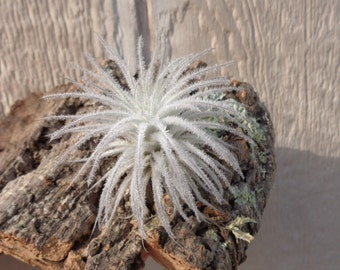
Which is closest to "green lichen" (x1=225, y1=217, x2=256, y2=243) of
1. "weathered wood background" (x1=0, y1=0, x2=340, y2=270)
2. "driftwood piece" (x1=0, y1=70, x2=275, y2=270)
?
"driftwood piece" (x1=0, y1=70, x2=275, y2=270)

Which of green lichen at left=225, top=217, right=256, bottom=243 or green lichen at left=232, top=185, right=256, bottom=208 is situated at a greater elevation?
green lichen at left=232, top=185, right=256, bottom=208

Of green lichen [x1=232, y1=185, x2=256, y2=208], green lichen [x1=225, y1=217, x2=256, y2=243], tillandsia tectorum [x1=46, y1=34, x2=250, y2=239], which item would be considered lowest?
green lichen [x1=225, y1=217, x2=256, y2=243]

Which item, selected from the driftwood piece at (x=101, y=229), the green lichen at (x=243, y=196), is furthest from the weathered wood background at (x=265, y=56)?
the green lichen at (x=243, y=196)

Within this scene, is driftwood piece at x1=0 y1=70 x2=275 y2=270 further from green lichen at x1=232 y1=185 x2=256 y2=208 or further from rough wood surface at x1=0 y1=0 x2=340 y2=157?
rough wood surface at x1=0 y1=0 x2=340 y2=157

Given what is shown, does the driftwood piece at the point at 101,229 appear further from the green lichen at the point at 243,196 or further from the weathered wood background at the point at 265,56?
the weathered wood background at the point at 265,56

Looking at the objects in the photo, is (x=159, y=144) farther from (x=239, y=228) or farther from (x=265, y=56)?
(x=265, y=56)

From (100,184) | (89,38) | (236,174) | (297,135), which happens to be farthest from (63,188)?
(297,135)

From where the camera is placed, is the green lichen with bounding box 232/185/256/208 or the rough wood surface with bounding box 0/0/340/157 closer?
the green lichen with bounding box 232/185/256/208
